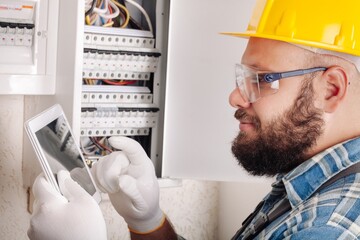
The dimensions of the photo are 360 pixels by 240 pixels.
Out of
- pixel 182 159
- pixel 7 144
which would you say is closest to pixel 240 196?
pixel 182 159

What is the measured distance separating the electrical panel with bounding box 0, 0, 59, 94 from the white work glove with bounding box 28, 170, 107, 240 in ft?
1.46

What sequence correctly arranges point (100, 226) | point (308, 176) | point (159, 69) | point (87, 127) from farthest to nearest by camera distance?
point (159, 69) < point (87, 127) < point (100, 226) < point (308, 176)

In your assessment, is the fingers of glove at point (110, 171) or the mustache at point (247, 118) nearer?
the mustache at point (247, 118)

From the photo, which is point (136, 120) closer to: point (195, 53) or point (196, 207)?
point (195, 53)

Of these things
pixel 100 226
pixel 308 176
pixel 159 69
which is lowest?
pixel 100 226

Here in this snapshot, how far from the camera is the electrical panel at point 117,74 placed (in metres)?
1.84

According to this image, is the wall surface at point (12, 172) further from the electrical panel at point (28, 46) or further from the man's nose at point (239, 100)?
the man's nose at point (239, 100)

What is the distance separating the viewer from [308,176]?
49.9 inches

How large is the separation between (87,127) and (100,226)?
0.54m

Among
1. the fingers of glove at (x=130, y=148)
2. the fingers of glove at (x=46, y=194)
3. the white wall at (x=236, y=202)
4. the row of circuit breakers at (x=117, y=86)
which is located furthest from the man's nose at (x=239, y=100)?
the white wall at (x=236, y=202)

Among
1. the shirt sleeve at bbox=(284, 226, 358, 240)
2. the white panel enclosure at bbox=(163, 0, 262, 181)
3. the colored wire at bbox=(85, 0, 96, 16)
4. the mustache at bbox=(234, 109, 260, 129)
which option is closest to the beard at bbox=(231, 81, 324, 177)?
the mustache at bbox=(234, 109, 260, 129)

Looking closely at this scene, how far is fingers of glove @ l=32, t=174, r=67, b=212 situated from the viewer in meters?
1.36

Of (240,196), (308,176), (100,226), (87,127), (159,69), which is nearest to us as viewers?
(308,176)

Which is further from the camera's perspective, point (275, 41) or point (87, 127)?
point (87, 127)
